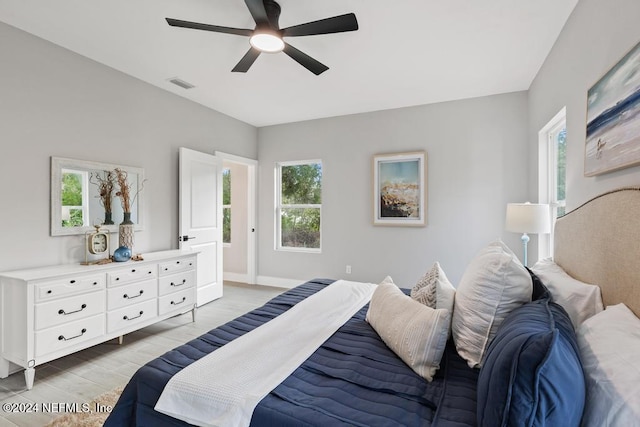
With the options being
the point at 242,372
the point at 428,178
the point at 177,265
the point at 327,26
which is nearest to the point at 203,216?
the point at 177,265

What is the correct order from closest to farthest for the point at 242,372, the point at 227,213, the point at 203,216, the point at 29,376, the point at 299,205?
1. the point at 242,372
2. the point at 29,376
3. the point at 203,216
4. the point at 299,205
5. the point at 227,213

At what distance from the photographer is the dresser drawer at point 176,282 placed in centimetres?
315

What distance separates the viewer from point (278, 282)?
518 centimetres

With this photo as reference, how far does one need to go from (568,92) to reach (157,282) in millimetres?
3859

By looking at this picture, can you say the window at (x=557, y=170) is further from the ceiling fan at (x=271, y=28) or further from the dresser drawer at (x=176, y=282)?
the dresser drawer at (x=176, y=282)

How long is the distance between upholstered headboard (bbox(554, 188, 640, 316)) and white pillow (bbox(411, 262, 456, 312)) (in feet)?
2.10

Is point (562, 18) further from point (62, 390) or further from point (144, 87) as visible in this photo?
point (62, 390)

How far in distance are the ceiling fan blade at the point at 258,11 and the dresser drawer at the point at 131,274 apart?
2.34 metres

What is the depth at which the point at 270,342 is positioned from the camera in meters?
1.52

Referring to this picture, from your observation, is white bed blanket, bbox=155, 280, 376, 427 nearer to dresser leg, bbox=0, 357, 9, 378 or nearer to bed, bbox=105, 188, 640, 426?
bed, bbox=105, 188, 640, 426

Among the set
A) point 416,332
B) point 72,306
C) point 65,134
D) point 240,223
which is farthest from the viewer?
point 240,223

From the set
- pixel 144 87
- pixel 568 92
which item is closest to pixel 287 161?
pixel 144 87

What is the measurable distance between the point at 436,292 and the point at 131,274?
2.65 meters

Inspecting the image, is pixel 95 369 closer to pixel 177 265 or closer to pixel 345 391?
pixel 177 265
